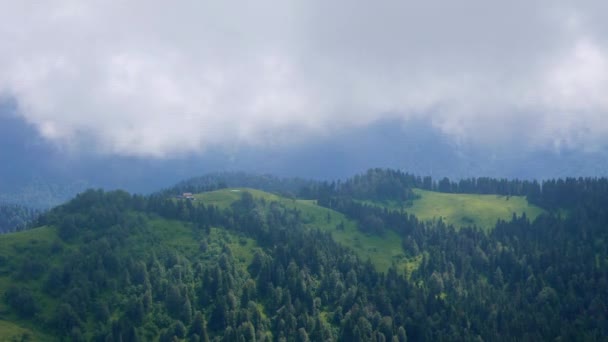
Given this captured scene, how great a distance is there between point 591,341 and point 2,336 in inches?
6545

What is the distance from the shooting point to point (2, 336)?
196 metres

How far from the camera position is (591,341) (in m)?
199
